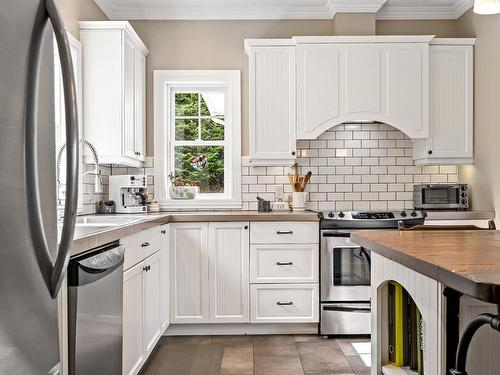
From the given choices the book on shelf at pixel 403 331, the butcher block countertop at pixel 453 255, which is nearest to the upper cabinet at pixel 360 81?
the butcher block countertop at pixel 453 255

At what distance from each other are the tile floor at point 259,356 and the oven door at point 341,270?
0.34 m

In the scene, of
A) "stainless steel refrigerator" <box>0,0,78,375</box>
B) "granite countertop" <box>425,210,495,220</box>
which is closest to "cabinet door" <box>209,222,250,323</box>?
"granite countertop" <box>425,210,495,220</box>

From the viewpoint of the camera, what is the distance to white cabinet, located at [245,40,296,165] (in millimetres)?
4160

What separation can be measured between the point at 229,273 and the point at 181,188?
3.16ft

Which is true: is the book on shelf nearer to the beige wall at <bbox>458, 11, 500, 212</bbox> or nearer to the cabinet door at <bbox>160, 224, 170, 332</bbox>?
the cabinet door at <bbox>160, 224, 170, 332</bbox>

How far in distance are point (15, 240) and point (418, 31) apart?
4.35 m

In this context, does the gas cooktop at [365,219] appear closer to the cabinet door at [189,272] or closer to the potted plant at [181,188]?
the cabinet door at [189,272]

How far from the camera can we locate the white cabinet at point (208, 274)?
3.80 meters

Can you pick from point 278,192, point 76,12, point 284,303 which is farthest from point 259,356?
point 76,12

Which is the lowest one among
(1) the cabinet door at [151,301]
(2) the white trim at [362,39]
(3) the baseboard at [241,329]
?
(3) the baseboard at [241,329]

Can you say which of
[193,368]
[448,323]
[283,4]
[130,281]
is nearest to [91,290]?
[130,281]

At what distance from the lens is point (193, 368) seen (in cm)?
315

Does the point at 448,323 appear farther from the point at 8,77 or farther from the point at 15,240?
the point at 8,77

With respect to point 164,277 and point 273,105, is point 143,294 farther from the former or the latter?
point 273,105
